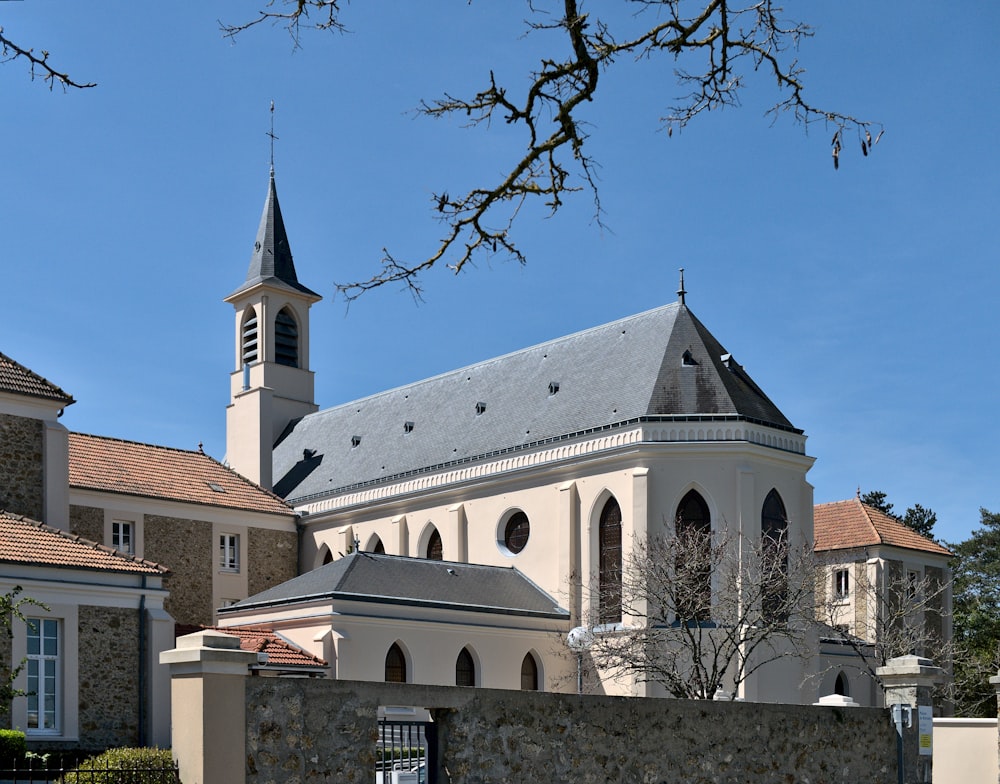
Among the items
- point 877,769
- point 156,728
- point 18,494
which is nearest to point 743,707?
point 877,769

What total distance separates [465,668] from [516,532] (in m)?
5.84

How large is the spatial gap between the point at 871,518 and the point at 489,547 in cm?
1977

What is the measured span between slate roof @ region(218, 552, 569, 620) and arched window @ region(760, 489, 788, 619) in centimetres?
591

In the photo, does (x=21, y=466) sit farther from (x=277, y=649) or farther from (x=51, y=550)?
(x=277, y=649)

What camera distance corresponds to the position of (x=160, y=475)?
140 ft

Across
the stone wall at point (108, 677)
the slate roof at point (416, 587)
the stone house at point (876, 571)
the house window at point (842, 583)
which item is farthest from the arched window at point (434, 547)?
the house window at point (842, 583)

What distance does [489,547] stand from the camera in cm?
4028

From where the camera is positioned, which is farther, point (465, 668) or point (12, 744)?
point (465, 668)

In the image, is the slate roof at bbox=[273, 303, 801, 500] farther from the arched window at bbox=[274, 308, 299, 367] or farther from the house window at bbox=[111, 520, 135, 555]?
the house window at bbox=[111, 520, 135, 555]

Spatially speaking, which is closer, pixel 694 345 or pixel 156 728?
pixel 156 728

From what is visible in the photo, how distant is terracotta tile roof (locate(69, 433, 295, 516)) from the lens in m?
40.6

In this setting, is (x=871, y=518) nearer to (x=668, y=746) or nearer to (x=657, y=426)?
(x=657, y=426)

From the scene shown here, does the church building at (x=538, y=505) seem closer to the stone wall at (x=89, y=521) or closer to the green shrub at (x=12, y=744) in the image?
the stone wall at (x=89, y=521)

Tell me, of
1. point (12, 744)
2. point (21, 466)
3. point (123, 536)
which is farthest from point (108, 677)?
point (123, 536)
